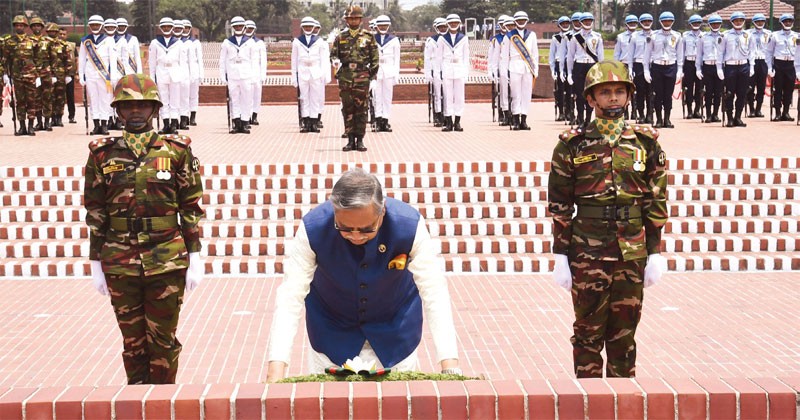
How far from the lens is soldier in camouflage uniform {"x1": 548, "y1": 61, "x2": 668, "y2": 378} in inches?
213

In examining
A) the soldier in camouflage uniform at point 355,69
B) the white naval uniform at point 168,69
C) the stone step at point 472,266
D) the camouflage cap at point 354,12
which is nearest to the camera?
the stone step at point 472,266

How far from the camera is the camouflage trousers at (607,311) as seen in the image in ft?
17.9

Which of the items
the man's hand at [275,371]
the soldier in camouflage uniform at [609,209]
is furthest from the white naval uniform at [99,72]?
the man's hand at [275,371]

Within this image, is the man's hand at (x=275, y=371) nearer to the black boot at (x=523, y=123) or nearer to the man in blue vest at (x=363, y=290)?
the man in blue vest at (x=363, y=290)

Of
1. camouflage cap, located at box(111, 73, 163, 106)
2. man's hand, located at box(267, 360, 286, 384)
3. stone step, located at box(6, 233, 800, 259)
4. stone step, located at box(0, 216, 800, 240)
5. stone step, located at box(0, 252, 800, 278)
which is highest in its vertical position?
camouflage cap, located at box(111, 73, 163, 106)

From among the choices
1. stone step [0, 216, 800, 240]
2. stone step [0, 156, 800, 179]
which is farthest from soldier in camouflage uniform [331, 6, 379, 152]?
stone step [0, 216, 800, 240]

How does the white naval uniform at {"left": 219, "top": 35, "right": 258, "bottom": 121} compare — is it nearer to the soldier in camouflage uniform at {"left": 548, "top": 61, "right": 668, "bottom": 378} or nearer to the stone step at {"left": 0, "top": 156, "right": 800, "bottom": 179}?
the stone step at {"left": 0, "top": 156, "right": 800, "bottom": 179}

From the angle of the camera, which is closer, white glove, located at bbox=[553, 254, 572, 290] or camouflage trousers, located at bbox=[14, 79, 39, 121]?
white glove, located at bbox=[553, 254, 572, 290]

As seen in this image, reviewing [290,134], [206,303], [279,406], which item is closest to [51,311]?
[206,303]

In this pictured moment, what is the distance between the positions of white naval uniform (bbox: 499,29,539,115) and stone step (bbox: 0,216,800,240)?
290 inches

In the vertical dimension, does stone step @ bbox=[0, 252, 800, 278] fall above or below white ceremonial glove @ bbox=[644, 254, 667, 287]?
below

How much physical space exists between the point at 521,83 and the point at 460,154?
4853mm

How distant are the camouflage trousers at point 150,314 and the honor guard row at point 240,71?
13.3 m

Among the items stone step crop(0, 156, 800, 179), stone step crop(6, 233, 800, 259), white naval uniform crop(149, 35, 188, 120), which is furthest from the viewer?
white naval uniform crop(149, 35, 188, 120)
